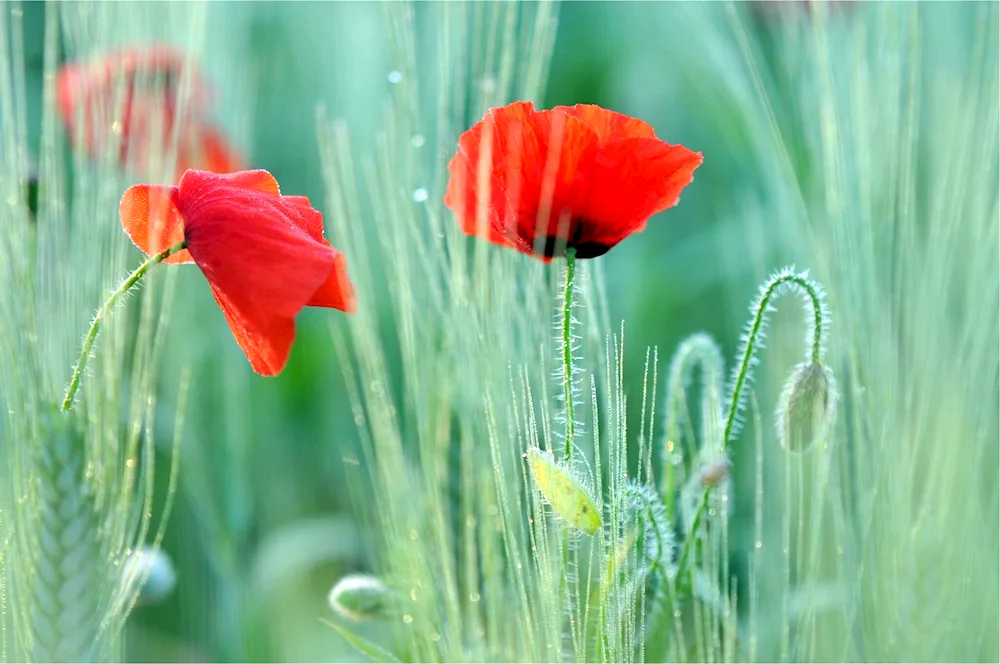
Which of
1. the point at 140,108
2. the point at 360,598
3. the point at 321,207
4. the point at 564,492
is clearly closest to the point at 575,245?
the point at 564,492

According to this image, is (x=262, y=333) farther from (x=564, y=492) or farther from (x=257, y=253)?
(x=564, y=492)

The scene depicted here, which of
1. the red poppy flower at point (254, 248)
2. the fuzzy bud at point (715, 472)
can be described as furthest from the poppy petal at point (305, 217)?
the fuzzy bud at point (715, 472)

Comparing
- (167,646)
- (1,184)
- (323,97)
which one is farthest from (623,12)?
(1,184)

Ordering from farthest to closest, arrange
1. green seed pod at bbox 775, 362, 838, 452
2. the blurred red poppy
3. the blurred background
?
the blurred background
the blurred red poppy
green seed pod at bbox 775, 362, 838, 452

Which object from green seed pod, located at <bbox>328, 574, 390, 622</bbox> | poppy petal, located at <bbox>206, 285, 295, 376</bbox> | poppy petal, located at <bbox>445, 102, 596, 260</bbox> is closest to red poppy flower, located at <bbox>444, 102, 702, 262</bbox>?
poppy petal, located at <bbox>445, 102, 596, 260</bbox>

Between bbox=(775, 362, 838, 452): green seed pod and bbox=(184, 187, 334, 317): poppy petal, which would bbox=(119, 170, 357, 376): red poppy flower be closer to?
bbox=(184, 187, 334, 317): poppy petal

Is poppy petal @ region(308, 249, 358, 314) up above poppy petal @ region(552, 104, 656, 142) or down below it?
below
